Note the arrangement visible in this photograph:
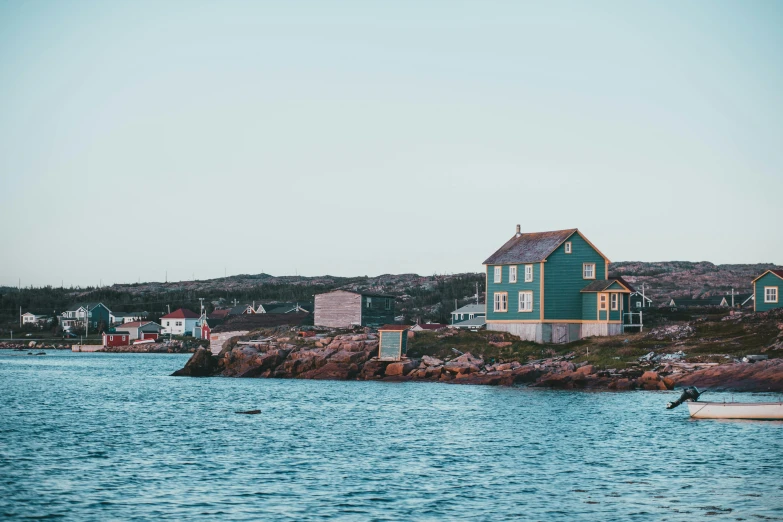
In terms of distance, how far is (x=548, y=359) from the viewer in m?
66.8

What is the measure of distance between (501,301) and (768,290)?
81.7ft

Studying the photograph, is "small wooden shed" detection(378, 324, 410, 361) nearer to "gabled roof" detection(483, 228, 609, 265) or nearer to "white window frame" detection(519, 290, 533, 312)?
"white window frame" detection(519, 290, 533, 312)

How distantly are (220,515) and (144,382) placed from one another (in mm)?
56603

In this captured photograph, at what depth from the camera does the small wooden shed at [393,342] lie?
238ft

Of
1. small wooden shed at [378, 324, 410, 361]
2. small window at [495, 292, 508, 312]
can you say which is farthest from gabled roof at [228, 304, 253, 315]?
small wooden shed at [378, 324, 410, 361]

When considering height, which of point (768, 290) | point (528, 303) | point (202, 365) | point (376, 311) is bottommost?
point (202, 365)

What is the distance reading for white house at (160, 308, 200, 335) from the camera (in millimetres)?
172375

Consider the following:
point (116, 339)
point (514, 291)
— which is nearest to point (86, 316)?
point (116, 339)

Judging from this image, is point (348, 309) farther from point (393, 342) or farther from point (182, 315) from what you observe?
point (182, 315)

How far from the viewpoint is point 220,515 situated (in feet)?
78.7

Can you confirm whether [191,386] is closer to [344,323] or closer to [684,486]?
[344,323]

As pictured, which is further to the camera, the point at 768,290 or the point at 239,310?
the point at 239,310

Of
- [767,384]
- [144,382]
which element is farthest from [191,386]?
[767,384]

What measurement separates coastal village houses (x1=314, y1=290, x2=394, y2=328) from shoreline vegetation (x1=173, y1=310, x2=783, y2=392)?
29.8 ft
